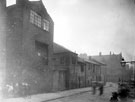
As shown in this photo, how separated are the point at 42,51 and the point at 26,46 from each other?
3.89 meters

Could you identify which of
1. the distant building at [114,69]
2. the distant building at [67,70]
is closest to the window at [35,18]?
the distant building at [67,70]

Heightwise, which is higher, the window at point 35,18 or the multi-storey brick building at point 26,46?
the window at point 35,18

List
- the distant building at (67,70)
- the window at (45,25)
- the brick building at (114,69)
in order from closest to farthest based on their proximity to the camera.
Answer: the window at (45,25) → the distant building at (67,70) → the brick building at (114,69)

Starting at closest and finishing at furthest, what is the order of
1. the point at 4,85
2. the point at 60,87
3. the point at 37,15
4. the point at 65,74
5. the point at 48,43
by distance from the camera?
the point at 4,85 < the point at 37,15 < the point at 48,43 < the point at 60,87 < the point at 65,74

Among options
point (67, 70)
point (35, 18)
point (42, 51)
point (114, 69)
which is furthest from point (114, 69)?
point (35, 18)

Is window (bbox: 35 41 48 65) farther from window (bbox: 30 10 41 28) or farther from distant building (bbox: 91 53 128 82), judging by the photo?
distant building (bbox: 91 53 128 82)

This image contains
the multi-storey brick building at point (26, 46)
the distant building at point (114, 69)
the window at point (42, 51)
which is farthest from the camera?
the distant building at point (114, 69)

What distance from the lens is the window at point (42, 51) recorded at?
22.2 metres

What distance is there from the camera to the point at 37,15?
72.9 ft

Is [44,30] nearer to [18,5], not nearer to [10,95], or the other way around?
[18,5]

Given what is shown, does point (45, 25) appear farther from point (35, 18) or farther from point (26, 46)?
point (26, 46)

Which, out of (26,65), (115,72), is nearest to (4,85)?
(26,65)

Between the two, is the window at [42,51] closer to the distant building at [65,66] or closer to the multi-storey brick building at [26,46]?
the multi-storey brick building at [26,46]

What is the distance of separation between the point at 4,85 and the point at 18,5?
29.4 feet
